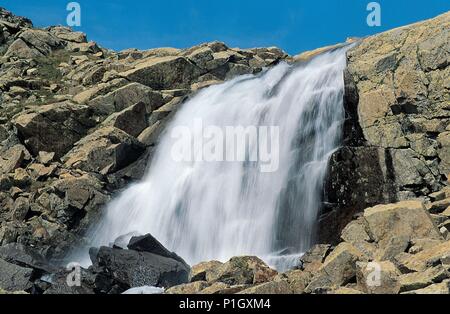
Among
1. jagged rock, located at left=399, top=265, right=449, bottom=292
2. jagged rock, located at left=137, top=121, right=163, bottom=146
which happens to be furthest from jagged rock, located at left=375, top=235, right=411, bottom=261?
jagged rock, located at left=137, top=121, right=163, bottom=146

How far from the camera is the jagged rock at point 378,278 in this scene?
1485 centimetres

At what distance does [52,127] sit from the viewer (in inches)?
1700

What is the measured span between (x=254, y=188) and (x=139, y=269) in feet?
30.9

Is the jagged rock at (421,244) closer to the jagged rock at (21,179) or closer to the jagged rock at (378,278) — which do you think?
the jagged rock at (378,278)

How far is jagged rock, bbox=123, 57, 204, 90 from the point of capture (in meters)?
50.3

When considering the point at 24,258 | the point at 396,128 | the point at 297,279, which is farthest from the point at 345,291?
the point at 24,258

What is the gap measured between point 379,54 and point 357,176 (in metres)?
7.24

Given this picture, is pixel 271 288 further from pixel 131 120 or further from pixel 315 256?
pixel 131 120

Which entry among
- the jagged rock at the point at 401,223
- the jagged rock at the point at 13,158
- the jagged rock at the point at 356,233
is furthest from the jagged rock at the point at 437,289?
the jagged rock at the point at 13,158

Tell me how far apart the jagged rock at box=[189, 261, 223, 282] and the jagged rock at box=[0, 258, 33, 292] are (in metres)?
6.94

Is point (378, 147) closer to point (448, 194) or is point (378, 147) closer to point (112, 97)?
point (448, 194)

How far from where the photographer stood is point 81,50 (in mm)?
65312

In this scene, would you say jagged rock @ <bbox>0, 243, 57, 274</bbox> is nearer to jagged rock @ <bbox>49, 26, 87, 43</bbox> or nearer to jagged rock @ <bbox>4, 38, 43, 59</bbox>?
jagged rock @ <bbox>4, 38, 43, 59</bbox>
